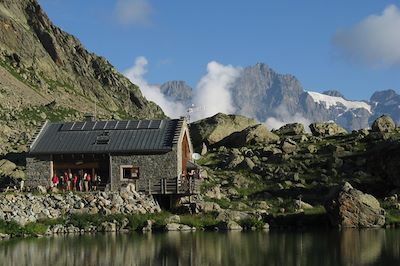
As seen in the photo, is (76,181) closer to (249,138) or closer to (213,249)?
(213,249)

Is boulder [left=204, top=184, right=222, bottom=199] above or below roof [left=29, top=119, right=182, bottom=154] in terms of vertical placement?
below

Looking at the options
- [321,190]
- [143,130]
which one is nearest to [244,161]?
[321,190]

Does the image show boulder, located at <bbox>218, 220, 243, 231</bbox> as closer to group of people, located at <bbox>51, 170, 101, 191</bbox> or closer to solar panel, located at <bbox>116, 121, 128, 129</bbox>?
group of people, located at <bbox>51, 170, 101, 191</bbox>

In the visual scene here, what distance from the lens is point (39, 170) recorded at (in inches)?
Result: 2527

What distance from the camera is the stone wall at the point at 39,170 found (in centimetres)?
6406

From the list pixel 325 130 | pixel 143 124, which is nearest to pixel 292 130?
pixel 325 130

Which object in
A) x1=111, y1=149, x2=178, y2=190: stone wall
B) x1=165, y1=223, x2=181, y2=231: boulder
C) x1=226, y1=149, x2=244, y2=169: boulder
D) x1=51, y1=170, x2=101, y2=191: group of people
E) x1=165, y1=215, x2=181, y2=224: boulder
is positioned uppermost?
x1=226, y1=149, x2=244, y2=169: boulder

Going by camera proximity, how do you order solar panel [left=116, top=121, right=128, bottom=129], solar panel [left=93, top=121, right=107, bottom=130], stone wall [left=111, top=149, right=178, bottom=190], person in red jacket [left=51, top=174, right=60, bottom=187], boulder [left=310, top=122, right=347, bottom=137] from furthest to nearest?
boulder [left=310, top=122, right=347, bottom=137]
solar panel [left=93, top=121, right=107, bottom=130]
solar panel [left=116, top=121, right=128, bottom=129]
person in red jacket [left=51, top=174, right=60, bottom=187]
stone wall [left=111, top=149, right=178, bottom=190]

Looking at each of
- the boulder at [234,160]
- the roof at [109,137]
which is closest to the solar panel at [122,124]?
the roof at [109,137]

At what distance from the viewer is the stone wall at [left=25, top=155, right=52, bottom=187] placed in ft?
210

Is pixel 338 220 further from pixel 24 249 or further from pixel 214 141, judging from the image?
pixel 214 141

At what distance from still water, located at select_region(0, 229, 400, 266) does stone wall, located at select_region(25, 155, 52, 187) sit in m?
15.6

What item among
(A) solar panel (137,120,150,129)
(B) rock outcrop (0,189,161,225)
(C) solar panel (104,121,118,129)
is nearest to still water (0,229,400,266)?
(B) rock outcrop (0,189,161,225)

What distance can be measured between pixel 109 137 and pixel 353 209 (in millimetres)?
24788
